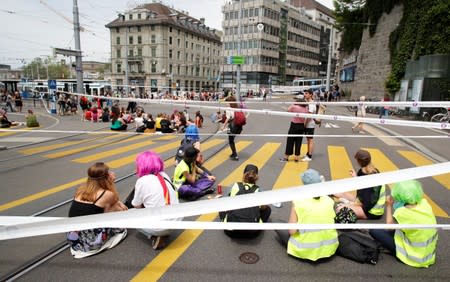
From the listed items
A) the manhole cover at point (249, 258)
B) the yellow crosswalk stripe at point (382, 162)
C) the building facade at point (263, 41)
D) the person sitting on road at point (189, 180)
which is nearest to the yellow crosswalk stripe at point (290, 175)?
the person sitting on road at point (189, 180)

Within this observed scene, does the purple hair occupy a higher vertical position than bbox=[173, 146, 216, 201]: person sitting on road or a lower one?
higher

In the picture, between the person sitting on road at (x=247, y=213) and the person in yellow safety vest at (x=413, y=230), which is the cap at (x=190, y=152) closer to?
the person sitting on road at (x=247, y=213)

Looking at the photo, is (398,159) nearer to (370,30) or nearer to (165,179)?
(165,179)

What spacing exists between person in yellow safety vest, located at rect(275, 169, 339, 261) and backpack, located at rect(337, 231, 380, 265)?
149 mm

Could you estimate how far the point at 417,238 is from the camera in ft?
10.6

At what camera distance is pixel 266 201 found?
1.76m

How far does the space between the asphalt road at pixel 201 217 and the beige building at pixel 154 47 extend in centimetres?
6153

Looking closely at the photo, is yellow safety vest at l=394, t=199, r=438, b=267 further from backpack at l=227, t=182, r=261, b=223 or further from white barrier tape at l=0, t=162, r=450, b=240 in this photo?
backpack at l=227, t=182, r=261, b=223

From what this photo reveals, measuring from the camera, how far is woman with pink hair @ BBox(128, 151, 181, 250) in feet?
12.4

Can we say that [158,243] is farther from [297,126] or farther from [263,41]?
[263,41]

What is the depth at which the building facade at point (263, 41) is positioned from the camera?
7331 centimetres

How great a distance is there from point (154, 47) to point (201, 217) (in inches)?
2941

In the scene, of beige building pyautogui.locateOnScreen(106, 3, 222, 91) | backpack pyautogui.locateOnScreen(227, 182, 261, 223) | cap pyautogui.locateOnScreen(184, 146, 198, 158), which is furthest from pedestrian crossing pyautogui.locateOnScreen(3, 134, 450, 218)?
beige building pyautogui.locateOnScreen(106, 3, 222, 91)

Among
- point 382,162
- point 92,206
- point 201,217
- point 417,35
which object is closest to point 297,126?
point 382,162
